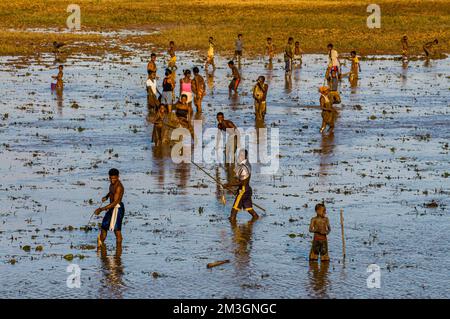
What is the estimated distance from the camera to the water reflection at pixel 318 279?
1925 cm

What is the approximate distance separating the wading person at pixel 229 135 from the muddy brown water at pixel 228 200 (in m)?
0.98

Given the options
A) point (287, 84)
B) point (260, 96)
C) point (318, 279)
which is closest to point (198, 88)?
point (260, 96)

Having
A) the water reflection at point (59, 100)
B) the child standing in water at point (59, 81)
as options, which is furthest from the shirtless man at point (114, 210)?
the child standing in water at point (59, 81)

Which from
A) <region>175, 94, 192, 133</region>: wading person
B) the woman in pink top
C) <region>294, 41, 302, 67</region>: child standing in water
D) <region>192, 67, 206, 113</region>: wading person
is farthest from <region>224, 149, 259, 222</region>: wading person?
<region>294, 41, 302, 67</region>: child standing in water

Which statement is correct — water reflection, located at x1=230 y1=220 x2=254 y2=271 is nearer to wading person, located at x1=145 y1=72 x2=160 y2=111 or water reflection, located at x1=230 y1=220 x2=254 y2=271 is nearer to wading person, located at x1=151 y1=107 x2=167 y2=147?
wading person, located at x1=151 y1=107 x2=167 y2=147

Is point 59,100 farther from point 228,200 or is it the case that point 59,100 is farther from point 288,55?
point 228,200

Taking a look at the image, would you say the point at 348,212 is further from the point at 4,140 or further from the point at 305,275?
the point at 4,140

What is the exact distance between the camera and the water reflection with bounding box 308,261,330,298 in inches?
758

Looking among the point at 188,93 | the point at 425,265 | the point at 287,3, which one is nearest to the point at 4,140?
the point at 188,93

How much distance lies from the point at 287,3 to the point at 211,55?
46.4 metres

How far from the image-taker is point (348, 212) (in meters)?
25.2

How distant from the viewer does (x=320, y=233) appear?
809 inches

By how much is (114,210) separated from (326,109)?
14.7 metres
